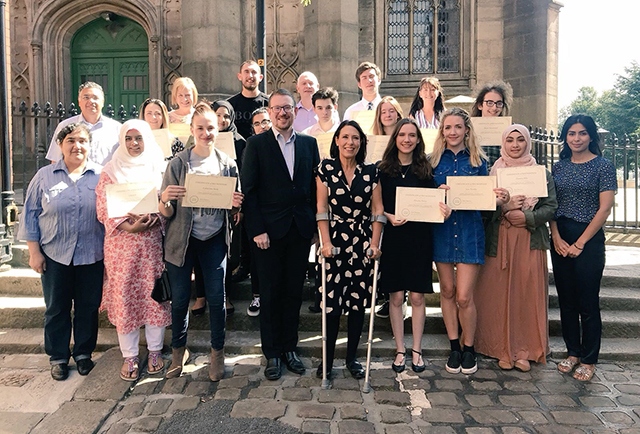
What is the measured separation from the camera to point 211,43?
11.1 m

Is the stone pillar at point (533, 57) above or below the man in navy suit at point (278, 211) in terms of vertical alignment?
above

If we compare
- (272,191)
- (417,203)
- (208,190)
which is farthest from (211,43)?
(417,203)

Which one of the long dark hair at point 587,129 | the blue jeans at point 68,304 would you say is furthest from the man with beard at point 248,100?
the long dark hair at point 587,129

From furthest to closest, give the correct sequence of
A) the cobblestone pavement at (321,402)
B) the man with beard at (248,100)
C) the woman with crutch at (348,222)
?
the man with beard at (248,100)
the woman with crutch at (348,222)
the cobblestone pavement at (321,402)

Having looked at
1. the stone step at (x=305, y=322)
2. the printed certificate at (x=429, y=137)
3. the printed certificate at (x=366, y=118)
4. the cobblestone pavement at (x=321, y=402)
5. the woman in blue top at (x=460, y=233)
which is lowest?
the cobblestone pavement at (x=321, y=402)

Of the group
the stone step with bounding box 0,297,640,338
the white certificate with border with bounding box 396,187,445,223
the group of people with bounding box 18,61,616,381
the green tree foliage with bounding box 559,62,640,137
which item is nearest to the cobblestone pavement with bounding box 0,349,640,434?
the group of people with bounding box 18,61,616,381

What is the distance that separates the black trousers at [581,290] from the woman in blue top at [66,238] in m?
4.16

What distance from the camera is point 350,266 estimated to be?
423 cm

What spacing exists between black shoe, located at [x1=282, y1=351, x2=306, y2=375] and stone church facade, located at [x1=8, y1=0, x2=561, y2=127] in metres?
7.59

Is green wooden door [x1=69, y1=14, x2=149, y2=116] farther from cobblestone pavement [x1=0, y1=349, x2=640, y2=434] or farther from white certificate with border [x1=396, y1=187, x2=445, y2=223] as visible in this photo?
white certificate with border [x1=396, y1=187, x2=445, y2=223]

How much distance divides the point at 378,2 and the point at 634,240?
27.3ft

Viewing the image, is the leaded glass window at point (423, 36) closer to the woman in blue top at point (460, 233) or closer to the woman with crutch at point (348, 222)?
the woman in blue top at point (460, 233)

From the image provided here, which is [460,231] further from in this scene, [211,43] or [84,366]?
[211,43]

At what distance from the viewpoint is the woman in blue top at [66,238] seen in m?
4.29
